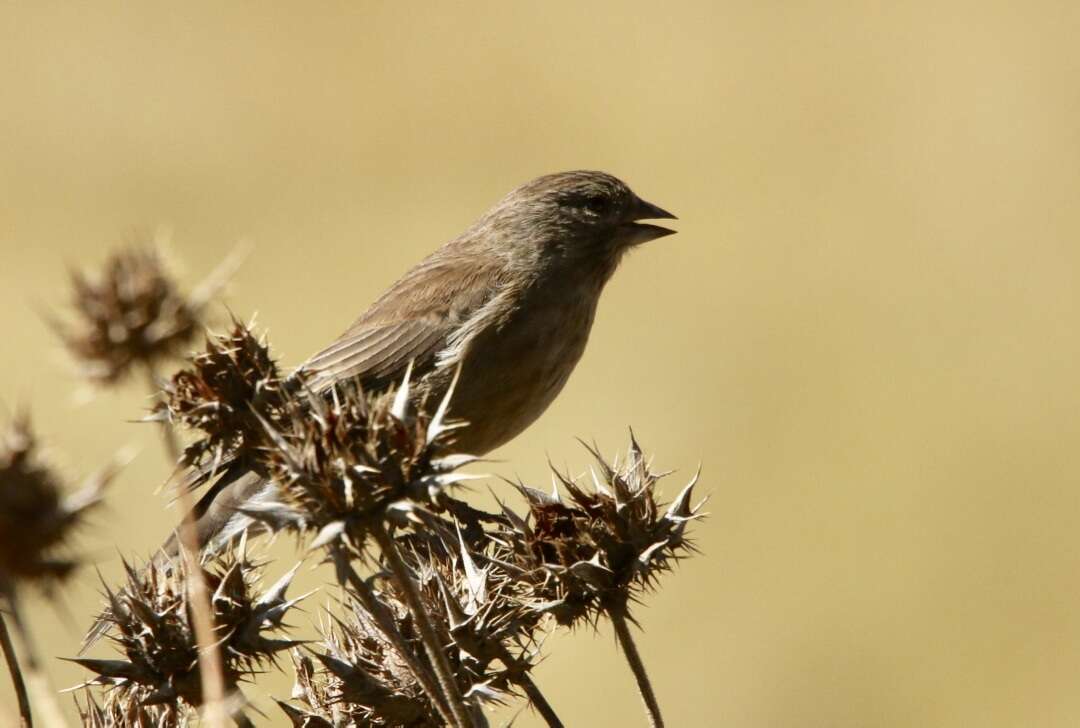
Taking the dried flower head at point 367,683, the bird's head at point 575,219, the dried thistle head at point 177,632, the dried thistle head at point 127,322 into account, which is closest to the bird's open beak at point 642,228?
the bird's head at point 575,219

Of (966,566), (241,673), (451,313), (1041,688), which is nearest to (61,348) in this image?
(241,673)

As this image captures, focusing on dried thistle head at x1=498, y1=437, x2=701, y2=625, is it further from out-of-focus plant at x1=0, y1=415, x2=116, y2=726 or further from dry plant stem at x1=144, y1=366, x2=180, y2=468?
out-of-focus plant at x1=0, y1=415, x2=116, y2=726

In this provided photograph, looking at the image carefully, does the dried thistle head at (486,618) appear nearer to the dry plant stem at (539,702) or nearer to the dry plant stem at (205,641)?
the dry plant stem at (539,702)

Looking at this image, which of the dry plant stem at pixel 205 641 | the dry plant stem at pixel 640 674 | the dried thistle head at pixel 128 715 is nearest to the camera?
the dry plant stem at pixel 205 641

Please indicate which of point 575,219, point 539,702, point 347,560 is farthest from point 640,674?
point 575,219

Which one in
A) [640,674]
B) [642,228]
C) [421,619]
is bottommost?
[640,674]

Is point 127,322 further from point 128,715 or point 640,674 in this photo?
point 640,674

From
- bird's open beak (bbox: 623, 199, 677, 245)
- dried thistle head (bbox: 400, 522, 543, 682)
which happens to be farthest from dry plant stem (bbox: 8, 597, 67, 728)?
bird's open beak (bbox: 623, 199, 677, 245)
